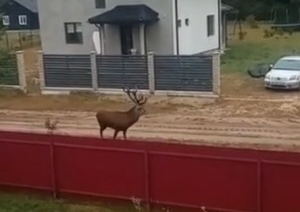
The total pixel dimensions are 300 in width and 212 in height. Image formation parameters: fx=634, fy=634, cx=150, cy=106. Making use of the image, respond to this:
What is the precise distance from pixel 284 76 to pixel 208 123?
297 inches

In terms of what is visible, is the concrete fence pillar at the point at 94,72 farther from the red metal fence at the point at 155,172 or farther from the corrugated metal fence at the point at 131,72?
the red metal fence at the point at 155,172

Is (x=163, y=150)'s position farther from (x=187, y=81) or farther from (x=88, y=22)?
(x=88, y=22)

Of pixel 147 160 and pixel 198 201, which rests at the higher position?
pixel 147 160

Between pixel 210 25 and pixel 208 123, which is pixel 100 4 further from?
pixel 208 123

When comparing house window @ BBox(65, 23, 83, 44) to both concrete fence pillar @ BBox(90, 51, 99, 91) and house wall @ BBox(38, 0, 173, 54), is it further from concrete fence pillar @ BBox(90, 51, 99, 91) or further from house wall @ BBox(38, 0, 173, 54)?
concrete fence pillar @ BBox(90, 51, 99, 91)

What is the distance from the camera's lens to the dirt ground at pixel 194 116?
2020 cm

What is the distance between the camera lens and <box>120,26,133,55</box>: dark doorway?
117 feet

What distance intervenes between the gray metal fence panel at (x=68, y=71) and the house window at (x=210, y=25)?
1255 centimetres

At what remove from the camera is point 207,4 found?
3938cm

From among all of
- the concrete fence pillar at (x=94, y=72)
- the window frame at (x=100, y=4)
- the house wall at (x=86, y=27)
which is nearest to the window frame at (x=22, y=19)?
the house wall at (x=86, y=27)

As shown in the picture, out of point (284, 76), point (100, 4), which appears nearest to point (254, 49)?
point (100, 4)

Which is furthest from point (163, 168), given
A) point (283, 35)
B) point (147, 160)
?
point (283, 35)

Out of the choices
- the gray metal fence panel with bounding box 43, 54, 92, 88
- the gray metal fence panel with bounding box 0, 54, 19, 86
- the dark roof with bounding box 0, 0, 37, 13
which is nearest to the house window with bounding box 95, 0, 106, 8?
the gray metal fence panel with bounding box 43, 54, 92, 88

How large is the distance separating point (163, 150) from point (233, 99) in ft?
46.9
